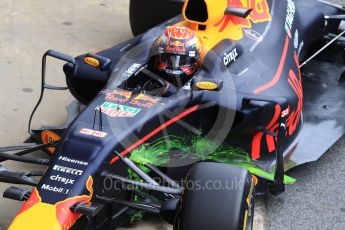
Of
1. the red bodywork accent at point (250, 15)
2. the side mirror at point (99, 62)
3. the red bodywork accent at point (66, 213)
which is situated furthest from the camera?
the red bodywork accent at point (250, 15)

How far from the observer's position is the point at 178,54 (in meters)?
3.89

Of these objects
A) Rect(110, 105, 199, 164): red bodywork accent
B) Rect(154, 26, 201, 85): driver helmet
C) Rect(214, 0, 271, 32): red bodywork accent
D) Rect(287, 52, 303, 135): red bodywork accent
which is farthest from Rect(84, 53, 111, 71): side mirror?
Rect(287, 52, 303, 135): red bodywork accent

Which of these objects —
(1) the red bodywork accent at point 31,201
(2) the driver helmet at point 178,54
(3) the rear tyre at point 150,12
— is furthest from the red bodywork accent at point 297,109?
(1) the red bodywork accent at point 31,201

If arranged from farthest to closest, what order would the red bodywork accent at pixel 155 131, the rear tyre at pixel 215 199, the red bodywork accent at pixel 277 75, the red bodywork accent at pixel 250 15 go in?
the red bodywork accent at pixel 250 15, the red bodywork accent at pixel 277 75, the red bodywork accent at pixel 155 131, the rear tyre at pixel 215 199

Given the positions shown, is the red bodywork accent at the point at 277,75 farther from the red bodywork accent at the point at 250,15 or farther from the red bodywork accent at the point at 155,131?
the red bodywork accent at the point at 155,131

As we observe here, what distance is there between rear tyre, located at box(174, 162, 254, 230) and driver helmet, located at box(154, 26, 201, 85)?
1.10 metres

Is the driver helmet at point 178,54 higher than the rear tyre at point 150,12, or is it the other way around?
the driver helmet at point 178,54

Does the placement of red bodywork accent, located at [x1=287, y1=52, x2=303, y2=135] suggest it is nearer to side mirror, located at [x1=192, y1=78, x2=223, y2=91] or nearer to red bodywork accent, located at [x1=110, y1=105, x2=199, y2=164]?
red bodywork accent, located at [x1=110, y1=105, x2=199, y2=164]

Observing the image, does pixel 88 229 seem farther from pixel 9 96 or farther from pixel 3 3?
pixel 3 3

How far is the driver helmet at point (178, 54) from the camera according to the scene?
12.8ft

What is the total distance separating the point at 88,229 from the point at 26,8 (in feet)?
15.2

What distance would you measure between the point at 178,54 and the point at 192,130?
1.65 feet

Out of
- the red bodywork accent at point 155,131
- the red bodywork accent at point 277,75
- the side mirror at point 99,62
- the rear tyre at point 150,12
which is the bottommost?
the rear tyre at point 150,12

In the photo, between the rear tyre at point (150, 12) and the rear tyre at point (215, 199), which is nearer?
the rear tyre at point (215, 199)
